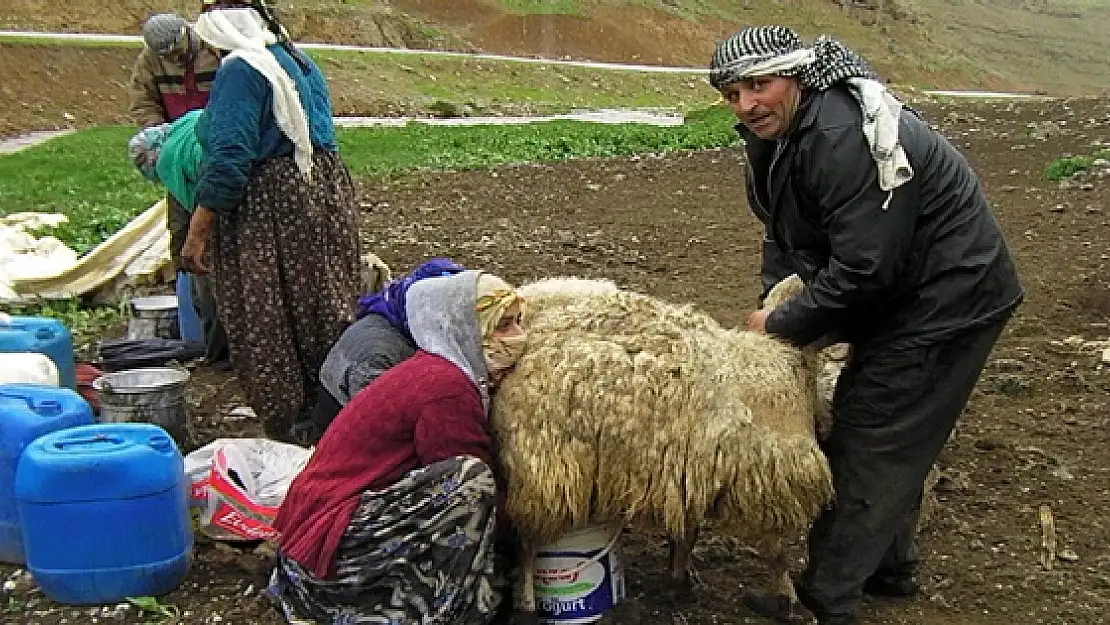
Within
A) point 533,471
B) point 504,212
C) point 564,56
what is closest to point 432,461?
point 533,471

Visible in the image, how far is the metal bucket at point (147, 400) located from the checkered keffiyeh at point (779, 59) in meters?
2.94

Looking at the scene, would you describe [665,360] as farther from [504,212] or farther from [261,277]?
[504,212]

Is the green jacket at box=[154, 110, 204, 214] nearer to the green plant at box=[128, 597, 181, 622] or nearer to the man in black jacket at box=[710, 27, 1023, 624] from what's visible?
the green plant at box=[128, 597, 181, 622]

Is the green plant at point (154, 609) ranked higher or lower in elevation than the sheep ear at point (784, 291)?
lower

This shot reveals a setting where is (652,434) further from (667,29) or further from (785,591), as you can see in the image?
(667,29)

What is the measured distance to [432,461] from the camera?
3.52 m

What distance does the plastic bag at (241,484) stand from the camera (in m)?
4.41

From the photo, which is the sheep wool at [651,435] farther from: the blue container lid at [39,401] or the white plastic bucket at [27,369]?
the white plastic bucket at [27,369]

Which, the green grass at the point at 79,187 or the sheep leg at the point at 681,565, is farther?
the green grass at the point at 79,187

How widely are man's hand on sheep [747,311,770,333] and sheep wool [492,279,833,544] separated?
0.13 m

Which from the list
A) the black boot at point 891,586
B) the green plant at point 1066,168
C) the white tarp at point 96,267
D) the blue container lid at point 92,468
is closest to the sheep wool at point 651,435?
the black boot at point 891,586

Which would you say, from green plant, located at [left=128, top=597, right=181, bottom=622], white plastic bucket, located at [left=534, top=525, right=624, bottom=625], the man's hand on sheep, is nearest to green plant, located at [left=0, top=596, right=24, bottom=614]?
green plant, located at [left=128, top=597, right=181, bottom=622]

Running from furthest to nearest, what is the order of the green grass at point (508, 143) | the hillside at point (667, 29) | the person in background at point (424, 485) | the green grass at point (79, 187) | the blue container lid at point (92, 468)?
the hillside at point (667, 29) → the green grass at point (508, 143) → the green grass at point (79, 187) → the blue container lid at point (92, 468) → the person in background at point (424, 485)

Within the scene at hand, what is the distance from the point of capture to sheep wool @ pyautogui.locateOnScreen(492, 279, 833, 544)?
344 cm
